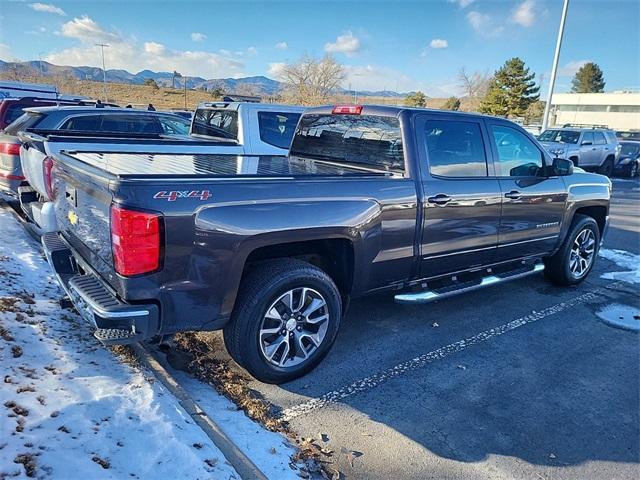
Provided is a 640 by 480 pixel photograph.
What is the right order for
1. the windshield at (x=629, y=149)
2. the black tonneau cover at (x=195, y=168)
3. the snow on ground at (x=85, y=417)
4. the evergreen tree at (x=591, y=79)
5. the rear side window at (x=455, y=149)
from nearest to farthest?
the snow on ground at (x=85, y=417), the black tonneau cover at (x=195, y=168), the rear side window at (x=455, y=149), the windshield at (x=629, y=149), the evergreen tree at (x=591, y=79)

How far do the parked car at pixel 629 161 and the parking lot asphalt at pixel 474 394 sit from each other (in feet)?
60.3

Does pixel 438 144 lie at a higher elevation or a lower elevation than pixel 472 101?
lower

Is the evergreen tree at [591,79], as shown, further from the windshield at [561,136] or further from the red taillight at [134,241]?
A: the red taillight at [134,241]

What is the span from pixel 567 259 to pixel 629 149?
1917 cm

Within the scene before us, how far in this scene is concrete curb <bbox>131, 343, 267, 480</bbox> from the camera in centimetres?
244

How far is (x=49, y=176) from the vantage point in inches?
156

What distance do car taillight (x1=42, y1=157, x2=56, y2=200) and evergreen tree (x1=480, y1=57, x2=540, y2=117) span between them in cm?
4884

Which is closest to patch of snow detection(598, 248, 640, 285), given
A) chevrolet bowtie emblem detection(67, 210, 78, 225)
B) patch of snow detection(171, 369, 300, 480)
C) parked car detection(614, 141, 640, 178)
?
patch of snow detection(171, 369, 300, 480)

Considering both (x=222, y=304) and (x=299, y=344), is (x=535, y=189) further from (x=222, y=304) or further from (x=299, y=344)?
(x=222, y=304)

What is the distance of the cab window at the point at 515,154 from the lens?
4.61 m

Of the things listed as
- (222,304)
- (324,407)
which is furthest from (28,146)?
(324,407)

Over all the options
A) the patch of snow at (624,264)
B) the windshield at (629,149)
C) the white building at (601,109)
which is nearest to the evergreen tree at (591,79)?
the white building at (601,109)

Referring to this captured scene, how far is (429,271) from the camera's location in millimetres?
4113

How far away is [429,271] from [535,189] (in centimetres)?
172
